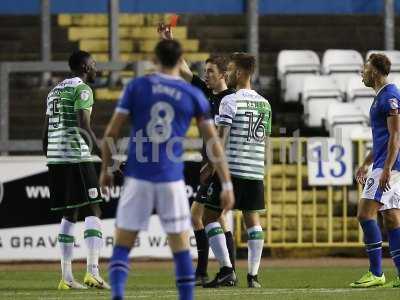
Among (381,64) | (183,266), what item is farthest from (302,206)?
(183,266)

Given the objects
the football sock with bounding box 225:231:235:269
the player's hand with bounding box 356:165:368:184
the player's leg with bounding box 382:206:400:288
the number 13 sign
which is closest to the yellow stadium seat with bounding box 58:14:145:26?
the number 13 sign

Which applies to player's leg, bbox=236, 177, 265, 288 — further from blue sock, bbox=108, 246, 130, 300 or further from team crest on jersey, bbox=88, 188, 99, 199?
blue sock, bbox=108, 246, 130, 300

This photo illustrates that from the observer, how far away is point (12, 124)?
18.7m

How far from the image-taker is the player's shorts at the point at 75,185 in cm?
1207

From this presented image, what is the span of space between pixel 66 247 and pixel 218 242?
1.40 m

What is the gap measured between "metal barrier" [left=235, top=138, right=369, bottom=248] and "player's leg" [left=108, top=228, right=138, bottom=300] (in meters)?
9.02

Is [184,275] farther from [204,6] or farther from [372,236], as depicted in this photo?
[204,6]

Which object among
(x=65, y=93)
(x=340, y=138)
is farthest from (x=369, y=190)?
(x=340, y=138)

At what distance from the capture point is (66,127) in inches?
471

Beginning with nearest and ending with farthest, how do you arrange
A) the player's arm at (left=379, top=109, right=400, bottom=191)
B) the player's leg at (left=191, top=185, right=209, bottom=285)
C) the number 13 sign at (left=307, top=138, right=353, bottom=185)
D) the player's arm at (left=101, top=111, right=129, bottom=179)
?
1. the player's arm at (left=101, top=111, right=129, bottom=179)
2. the player's arm at (left=379, top=109, right=400, bottom=191)
3. the player's leg at (left=191, top=185, right=209, bottom=285)
4. the number 13 sign at (left=307, top=138, right=353, bottom=185)

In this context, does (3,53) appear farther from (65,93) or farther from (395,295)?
(395,295)

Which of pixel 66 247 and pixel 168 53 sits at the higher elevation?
pixel 168 53

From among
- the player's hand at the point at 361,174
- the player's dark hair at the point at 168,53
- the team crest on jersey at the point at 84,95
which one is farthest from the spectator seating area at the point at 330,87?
the player's dark hair at the point at 168,53

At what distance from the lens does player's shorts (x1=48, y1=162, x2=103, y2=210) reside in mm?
12070
